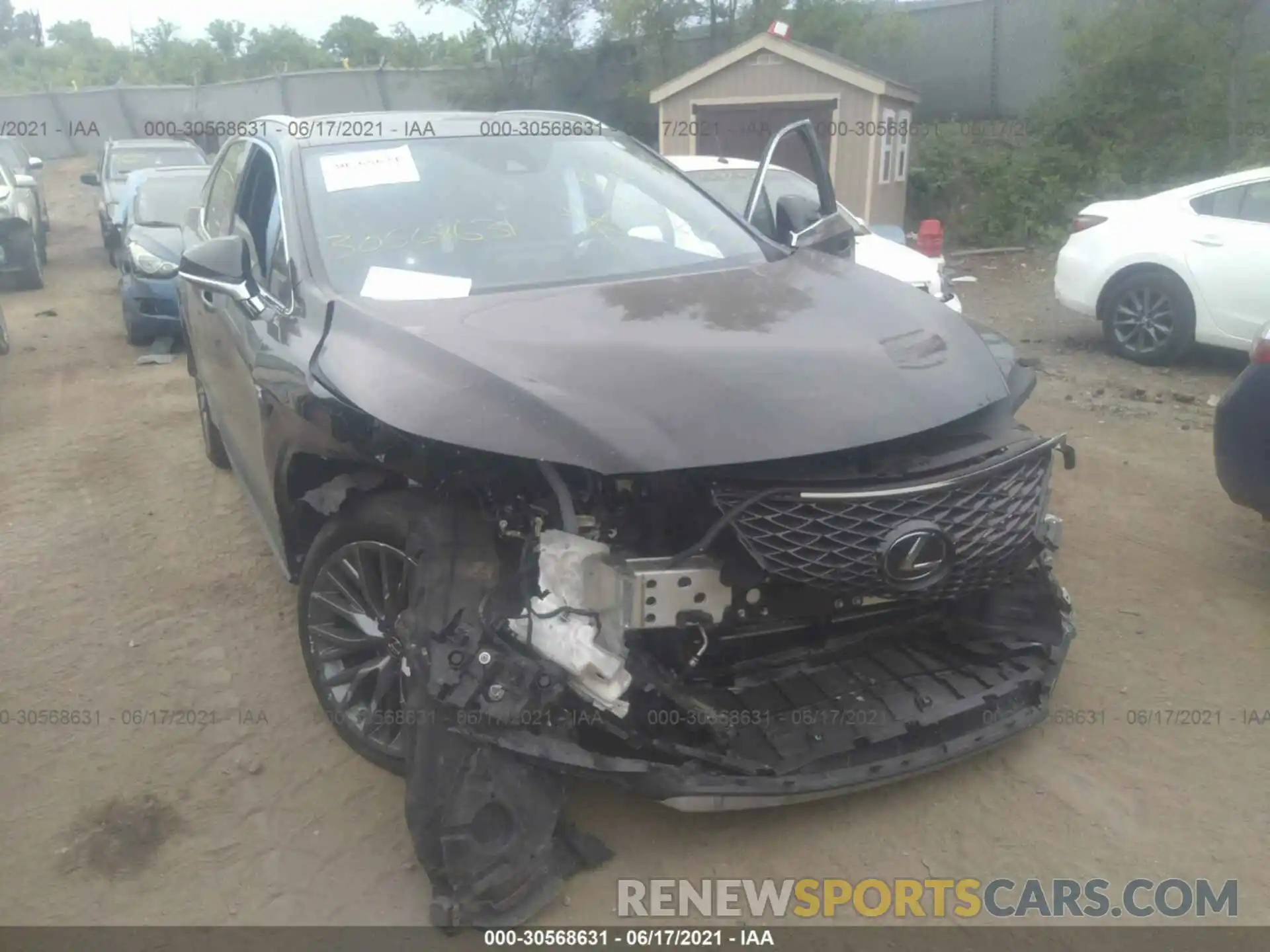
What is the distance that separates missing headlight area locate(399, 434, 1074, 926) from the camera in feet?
8.27

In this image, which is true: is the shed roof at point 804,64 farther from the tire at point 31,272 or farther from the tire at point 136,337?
the tire at point 31,272

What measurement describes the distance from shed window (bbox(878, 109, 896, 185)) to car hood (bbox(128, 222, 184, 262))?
8.80 m

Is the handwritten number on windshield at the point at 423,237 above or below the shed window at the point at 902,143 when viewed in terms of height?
above

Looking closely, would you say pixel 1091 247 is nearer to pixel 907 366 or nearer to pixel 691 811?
pixel 907 366

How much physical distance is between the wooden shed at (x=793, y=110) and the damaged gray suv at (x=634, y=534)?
10945mm

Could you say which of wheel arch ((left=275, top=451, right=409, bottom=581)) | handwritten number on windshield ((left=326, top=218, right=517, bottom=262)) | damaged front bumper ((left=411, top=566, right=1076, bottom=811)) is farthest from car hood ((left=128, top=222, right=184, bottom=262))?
damaged front bumper ((left=411, top=566, right=1076, bottom=811))

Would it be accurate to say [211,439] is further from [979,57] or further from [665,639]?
[979,57]

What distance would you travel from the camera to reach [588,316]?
3.00 metres

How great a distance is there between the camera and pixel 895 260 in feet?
24.0

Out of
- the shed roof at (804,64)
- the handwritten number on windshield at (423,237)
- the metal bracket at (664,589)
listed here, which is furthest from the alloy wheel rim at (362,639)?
the shed roof at (804,64)

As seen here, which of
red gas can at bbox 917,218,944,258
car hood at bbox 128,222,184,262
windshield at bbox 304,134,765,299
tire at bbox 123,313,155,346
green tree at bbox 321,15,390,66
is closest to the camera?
windshield at bbox 304,134,765,299

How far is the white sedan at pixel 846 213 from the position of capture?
7105mm

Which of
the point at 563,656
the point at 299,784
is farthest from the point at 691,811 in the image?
the point at 299,784

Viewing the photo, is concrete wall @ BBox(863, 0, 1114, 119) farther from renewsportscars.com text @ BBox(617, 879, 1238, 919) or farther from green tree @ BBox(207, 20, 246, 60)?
green tree @ BBox(207, 20, 246, 60)
